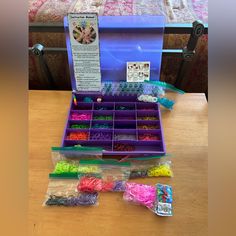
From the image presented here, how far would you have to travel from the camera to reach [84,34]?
33.3 inches

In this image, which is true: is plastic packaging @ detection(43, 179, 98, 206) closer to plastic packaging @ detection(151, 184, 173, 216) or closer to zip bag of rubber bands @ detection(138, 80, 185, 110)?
plastic packaging @ detection(151, 184, 173, 216)

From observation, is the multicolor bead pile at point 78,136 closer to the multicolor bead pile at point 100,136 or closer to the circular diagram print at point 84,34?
the multicolor bead pile at point 100,136

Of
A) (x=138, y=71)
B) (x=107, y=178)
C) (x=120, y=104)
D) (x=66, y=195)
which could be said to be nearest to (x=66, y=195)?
(x=66, y=195)

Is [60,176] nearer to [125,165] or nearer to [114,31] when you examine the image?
[125,165]

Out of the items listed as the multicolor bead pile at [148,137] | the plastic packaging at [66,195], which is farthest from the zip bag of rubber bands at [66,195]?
the multicolor bead pile at [148,137]

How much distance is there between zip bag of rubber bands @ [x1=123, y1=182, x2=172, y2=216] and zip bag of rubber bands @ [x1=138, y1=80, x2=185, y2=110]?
0.32 meters

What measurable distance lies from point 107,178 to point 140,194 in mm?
95

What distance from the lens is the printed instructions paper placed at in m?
0.82

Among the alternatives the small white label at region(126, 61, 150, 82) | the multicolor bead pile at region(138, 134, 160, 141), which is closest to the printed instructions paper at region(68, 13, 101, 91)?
the small white label at region(126, 61, 150, 82)

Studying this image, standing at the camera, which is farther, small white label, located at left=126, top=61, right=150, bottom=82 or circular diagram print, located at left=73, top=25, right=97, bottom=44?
small white label, located at left=126, top=61, right=150, bottom=82

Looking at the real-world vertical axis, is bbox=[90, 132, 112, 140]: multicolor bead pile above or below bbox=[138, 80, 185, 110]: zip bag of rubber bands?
below

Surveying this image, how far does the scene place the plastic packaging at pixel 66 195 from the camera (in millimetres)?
696
